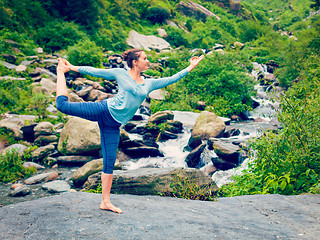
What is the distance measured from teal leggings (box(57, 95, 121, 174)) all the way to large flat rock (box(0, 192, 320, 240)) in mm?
682

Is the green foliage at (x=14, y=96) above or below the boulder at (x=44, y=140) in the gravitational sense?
above

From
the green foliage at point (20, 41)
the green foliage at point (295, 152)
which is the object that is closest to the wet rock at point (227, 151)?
the green foliage at point (295, 152)

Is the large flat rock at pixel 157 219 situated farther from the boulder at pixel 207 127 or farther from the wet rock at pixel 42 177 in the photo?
the boulder at pixel 207 127

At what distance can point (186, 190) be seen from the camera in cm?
480

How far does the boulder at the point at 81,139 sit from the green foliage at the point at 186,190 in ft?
15.4

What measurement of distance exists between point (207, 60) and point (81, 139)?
11917 millimetres

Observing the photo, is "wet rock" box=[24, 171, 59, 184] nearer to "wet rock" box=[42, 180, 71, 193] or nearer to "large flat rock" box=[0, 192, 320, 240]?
"wet rock" box=[42, 180, 71, 193]

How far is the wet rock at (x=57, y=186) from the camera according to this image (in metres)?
7.03

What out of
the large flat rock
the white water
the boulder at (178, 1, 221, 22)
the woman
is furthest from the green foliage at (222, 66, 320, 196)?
the boulder at (178, 1, 221, 22)

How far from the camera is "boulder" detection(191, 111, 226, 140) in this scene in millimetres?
10359

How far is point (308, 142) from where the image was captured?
4.88 m

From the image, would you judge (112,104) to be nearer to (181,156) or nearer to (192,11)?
(181,156)

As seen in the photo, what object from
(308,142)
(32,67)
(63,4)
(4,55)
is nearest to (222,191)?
(308,142)

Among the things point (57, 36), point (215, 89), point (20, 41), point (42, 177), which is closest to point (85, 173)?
point (42, 177)
